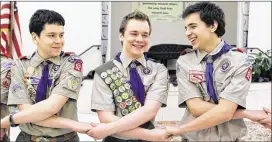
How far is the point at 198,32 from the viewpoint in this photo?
117cm

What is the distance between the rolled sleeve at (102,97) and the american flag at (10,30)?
54 centimetres

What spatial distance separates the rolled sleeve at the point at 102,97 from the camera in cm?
125

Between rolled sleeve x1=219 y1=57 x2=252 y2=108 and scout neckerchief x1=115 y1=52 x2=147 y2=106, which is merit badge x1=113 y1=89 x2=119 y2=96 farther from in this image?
rolled sleeve x1=219 y1=57 x2=252 y2=108

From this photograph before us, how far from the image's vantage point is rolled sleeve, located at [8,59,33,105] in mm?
1280

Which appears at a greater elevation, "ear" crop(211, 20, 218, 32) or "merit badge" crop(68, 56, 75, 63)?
"ear" crop(211, 20, 218, 32)

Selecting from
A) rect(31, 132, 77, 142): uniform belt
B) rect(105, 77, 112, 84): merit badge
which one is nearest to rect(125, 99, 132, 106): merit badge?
rect(105, 77, 112, 84): merit badge

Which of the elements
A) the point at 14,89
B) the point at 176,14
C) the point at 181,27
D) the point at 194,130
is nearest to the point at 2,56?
the point at 14,89

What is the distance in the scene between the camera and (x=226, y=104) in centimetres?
115

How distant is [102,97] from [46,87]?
0.84 ft

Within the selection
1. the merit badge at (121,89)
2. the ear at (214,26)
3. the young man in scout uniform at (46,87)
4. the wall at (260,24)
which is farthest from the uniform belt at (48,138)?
the wall at (260,24)

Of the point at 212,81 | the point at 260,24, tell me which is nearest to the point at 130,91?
the point at 212,81

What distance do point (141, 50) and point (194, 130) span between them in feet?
1.31

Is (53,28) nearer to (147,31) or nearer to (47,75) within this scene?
(47,75)

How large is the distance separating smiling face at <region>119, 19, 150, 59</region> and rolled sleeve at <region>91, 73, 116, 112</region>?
0.61 feet
